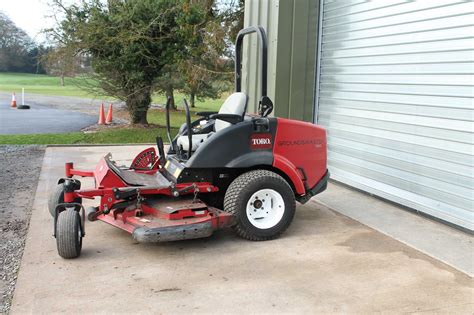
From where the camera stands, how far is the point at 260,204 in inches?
195

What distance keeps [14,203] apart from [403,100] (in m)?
5.20

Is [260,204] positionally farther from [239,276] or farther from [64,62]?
[64,62]

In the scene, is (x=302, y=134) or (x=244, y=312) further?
(x=302, y=134)

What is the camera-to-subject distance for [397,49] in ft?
20.7

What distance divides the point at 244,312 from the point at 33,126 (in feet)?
44.7

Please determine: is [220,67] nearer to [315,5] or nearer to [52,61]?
[52,61]

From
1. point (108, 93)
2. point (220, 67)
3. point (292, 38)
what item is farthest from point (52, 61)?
point (292, 38)

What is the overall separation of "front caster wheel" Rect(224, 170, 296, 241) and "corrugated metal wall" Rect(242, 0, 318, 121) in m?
3.19

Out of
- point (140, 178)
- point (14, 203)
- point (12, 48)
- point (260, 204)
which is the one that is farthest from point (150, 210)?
point (12, 48)

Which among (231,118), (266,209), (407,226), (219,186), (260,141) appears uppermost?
(231,118)

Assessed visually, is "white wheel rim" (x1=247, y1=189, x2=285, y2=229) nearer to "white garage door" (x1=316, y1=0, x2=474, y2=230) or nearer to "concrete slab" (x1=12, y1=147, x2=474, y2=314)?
"concrete slab" (x1=12, y1=147, x2=474, y2=314)

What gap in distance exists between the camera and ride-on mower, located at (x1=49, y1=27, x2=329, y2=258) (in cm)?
444

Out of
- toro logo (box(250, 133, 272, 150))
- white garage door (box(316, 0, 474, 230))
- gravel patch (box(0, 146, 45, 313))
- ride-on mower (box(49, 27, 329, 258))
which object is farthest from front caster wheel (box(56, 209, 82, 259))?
white garage door (box(316, 0, 474, 230))

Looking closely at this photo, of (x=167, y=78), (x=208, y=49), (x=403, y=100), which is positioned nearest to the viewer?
(x=403, y=100)
